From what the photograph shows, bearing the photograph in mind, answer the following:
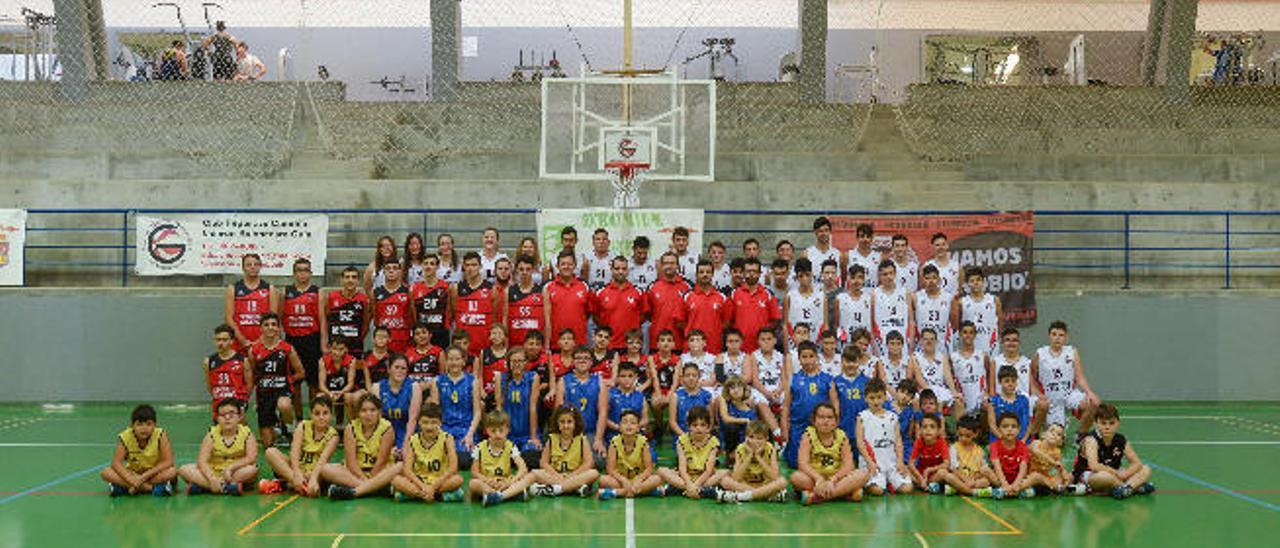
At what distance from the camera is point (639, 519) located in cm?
796

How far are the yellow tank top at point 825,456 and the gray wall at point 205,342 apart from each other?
596 centimetres

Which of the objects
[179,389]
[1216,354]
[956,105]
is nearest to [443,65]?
[179,389]

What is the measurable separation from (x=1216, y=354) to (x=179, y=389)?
12805mm

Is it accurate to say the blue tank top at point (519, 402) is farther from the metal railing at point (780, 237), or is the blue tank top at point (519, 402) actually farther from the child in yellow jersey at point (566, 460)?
the metal railing at point (780, 237)

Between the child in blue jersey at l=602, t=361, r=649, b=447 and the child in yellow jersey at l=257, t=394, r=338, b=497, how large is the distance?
2.40 meters

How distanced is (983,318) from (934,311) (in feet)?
A: 1.80

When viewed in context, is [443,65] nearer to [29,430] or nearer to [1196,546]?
[29,430]

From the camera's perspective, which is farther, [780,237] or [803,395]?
[780,237]

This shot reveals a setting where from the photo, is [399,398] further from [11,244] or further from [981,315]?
[11,244]

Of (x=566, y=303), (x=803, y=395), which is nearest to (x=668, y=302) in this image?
(x=566, y=303)

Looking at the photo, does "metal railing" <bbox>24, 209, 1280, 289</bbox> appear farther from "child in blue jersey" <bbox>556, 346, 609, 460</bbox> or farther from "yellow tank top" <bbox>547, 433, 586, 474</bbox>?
"yellow tank top" <bbox>547, 433, 586, 474</bbox>

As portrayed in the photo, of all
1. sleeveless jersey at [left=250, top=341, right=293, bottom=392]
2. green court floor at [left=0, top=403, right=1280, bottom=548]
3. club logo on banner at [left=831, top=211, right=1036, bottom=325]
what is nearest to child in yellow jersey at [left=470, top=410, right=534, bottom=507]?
green court floor at [left=0, top=403, right=1280, bottom=548]

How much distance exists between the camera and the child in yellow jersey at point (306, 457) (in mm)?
8766

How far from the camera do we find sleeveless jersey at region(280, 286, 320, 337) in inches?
451
